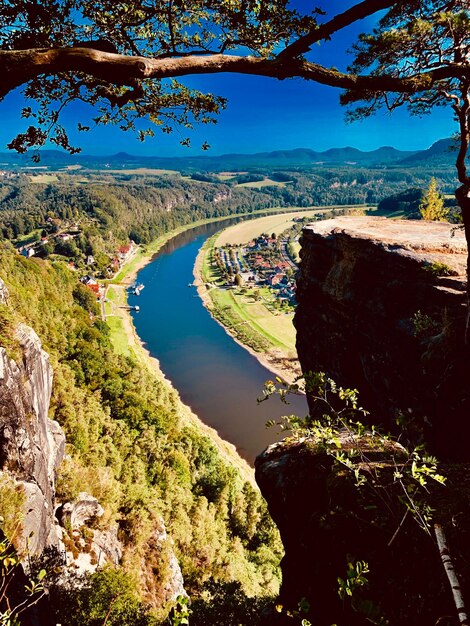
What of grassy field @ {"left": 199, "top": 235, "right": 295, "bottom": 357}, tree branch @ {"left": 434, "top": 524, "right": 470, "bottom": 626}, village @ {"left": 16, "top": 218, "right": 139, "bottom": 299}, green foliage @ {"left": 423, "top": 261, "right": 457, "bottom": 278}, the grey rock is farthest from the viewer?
village @ {"left": 16, "top": 218, "right": 139, "bottom": 299}

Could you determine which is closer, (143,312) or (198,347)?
(198,347)

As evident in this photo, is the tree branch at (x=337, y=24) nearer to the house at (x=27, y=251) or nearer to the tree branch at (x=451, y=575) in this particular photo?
the tree branch at (x=451, y=575)

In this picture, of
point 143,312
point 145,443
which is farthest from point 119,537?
point 143,312

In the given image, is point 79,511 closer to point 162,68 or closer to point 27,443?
point 27,443

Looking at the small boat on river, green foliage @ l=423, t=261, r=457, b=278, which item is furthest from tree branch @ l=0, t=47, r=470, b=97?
the small boat on river

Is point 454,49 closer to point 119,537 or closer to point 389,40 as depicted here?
point 389,40

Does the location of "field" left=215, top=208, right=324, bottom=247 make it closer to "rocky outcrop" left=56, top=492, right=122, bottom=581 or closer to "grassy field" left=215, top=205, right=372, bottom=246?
"grassy field" left=215, top=205, right=372, bottom=246
